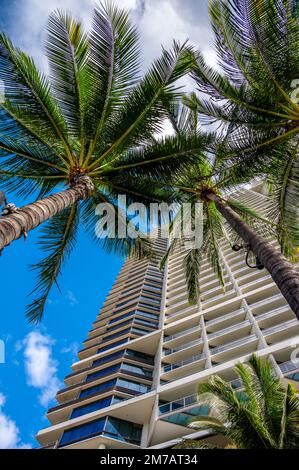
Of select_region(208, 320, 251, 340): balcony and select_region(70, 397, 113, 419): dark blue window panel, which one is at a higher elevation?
select_region(208, 320, 251, 340): balcony

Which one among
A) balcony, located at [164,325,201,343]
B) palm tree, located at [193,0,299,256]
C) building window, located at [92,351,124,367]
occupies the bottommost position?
palm tree, located at [193,0,299,256]

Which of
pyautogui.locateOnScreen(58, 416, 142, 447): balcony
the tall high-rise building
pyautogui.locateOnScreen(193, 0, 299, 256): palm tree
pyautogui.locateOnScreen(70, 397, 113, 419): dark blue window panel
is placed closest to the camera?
pyautogui.locateOnScreen(193, 0, 299, 256): palm tree

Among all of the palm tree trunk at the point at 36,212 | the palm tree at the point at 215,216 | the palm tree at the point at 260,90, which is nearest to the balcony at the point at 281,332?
the palm tree at the point at 215,216

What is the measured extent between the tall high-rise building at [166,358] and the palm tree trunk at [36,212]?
9.10 m

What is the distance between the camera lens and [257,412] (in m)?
11.2

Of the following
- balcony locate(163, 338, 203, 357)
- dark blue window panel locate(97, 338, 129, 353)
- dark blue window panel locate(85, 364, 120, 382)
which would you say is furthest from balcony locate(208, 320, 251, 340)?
dark blue window panel locate(97, 338, 129, 353)

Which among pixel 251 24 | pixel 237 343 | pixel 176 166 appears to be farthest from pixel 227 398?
pixel 237 343

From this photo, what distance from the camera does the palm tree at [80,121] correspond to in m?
8.05


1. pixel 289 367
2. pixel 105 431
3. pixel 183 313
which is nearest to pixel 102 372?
pixel 105 431

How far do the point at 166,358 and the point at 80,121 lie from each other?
86.8ft

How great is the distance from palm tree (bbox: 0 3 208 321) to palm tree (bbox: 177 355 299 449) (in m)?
6.57

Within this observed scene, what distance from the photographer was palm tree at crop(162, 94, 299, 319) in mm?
6512

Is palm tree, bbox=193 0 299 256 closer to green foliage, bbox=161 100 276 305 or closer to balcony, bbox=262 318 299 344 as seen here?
green foliage, bbox=161 100 276 305

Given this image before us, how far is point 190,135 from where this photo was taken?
9602 millimetres
